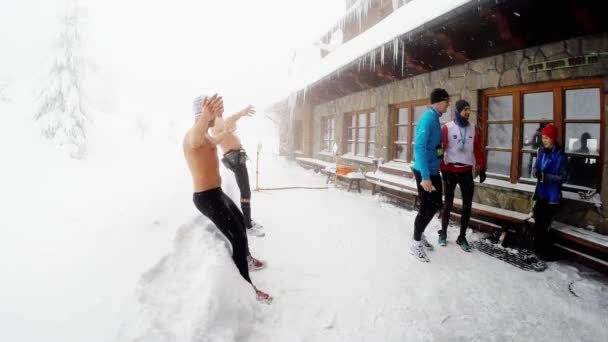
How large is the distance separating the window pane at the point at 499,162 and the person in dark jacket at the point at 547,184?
3.79ft

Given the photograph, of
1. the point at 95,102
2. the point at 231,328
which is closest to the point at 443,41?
the point at 231,328

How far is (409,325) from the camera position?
2.40 m

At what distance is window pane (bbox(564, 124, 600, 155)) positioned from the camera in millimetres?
3684

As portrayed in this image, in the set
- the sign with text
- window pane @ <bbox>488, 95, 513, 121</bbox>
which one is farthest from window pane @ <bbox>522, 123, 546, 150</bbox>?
the sign with text

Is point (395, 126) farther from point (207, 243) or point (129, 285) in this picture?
point (129, 285)

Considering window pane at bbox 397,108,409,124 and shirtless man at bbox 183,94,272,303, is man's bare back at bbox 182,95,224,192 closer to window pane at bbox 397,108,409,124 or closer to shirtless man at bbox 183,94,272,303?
Answer: shirtless man at bbox 183,94,272,303

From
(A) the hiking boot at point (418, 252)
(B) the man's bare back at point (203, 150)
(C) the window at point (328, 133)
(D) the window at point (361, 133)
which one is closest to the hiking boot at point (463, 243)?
(A) the hiking boot at point (418, 252)

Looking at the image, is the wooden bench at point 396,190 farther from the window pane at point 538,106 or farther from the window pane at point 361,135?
the window pane at point 538,106

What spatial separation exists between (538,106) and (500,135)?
2.29ft

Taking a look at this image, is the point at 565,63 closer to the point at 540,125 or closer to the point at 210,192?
the point at 540,125

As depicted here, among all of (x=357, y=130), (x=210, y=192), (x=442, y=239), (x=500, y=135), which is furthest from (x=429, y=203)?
(x=357, y=130)

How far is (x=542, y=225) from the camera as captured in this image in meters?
3.56

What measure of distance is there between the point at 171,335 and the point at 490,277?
3.17 meters

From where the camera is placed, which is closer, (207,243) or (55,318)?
(55,318)
